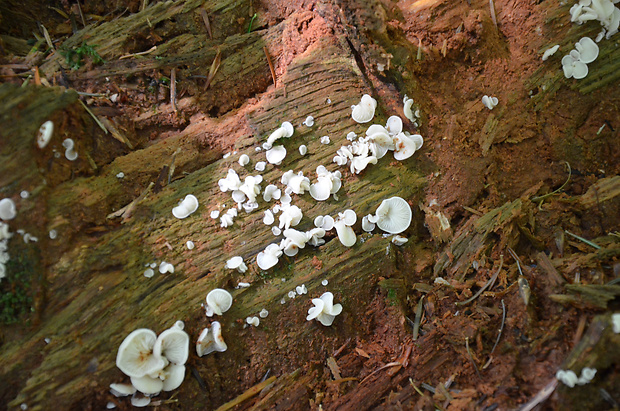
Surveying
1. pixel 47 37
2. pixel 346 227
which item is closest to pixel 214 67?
pixel 47 37

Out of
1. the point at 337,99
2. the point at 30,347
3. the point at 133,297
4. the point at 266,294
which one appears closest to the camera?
the point at 30,347

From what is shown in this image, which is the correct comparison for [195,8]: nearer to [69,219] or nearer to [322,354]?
[69,219]

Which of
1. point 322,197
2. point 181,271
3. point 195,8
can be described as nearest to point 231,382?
point 181,271

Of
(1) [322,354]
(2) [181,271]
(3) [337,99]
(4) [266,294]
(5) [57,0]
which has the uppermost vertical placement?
(5) [57,0]

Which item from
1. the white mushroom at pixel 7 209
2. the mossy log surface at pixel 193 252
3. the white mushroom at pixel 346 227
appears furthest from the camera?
the white mushroom at pixel 346 227

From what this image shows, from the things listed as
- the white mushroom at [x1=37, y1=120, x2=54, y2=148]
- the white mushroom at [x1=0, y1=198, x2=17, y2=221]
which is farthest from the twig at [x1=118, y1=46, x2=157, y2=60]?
the white mushroom at [x1=0, y1=198, x2=17, y2=221]

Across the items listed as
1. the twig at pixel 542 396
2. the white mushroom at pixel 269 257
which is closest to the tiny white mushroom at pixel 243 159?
the white mushroom at pixel 269 257

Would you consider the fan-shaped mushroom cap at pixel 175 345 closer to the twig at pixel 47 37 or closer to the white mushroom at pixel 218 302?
the white mushroom at pixel 218 302
